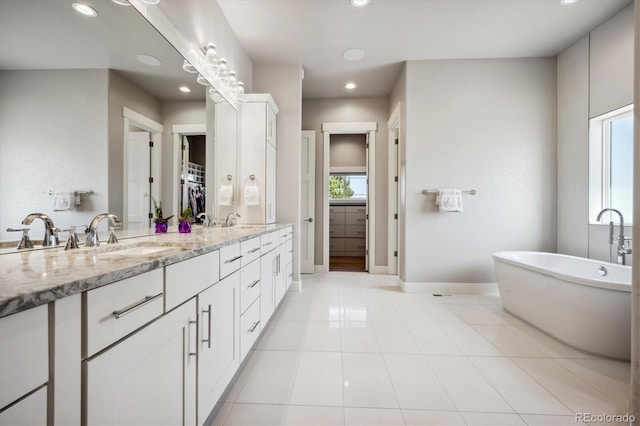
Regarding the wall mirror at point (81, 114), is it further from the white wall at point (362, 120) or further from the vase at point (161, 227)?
the white wall at point (362, 120)

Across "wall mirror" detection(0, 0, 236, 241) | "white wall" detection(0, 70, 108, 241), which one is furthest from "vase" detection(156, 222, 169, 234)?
"white wall" detection(0, 70, 108, 241)

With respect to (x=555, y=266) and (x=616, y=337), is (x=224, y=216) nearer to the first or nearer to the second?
(x=616, y=337)

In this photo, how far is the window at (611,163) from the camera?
260cm

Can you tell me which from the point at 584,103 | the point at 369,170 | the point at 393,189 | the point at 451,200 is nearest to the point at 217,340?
the point at 451,200

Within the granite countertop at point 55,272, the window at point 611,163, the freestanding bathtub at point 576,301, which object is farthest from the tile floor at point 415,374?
the window at point 611,163

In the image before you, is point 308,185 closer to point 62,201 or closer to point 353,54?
point 353,54

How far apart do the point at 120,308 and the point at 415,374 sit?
166 cm

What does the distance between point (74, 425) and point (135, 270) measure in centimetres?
34

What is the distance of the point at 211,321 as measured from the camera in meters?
1.18

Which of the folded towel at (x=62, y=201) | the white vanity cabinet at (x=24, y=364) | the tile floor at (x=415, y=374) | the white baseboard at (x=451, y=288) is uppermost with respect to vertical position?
the folded towel at (x=62, y=201)

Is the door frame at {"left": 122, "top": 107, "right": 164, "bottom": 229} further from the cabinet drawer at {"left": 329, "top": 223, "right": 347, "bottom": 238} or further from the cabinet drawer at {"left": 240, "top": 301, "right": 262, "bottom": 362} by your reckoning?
the cabinet drawer at {"left": 329, "top": 223, "right": 347, "bottom": 238}

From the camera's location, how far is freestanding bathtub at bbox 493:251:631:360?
1.79 m

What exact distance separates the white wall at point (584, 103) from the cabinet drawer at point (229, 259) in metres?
3.41

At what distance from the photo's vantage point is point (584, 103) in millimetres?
2885
